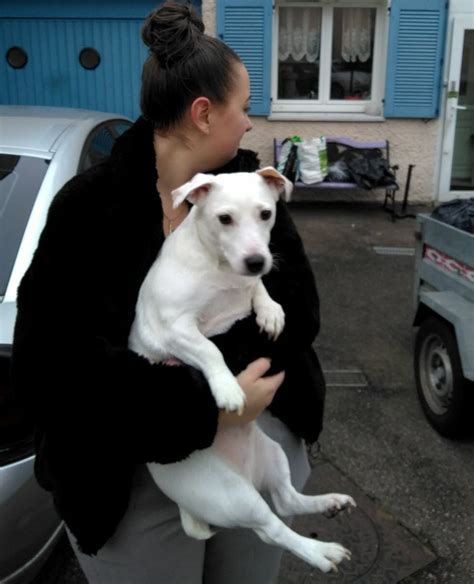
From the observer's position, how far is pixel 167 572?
1.47 meters

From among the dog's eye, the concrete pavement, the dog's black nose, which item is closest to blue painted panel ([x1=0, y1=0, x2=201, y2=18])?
the concrete pavement

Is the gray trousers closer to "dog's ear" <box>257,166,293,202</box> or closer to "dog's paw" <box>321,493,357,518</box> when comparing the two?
"dog's paw" <box>321,493,357,518</box>

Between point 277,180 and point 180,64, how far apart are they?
37cm

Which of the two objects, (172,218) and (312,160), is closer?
(172,218)

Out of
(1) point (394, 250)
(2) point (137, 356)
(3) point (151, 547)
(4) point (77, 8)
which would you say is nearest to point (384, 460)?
(3) point (151, 547)

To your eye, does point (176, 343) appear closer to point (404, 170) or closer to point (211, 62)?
point (211, 62)

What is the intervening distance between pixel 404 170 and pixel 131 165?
8041 millimetres

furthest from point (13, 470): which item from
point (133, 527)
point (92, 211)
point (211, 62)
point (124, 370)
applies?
point (211, 62)

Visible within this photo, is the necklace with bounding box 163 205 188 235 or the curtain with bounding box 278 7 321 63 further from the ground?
the curtain with bounding box 278 7 321 63

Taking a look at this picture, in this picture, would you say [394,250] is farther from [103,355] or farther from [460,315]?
[103,355]

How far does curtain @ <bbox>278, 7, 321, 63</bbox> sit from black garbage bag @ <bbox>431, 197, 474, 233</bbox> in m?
5.96

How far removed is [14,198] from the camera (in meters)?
2.46

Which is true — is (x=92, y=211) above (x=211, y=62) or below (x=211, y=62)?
below

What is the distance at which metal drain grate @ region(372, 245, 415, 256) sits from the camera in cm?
683
